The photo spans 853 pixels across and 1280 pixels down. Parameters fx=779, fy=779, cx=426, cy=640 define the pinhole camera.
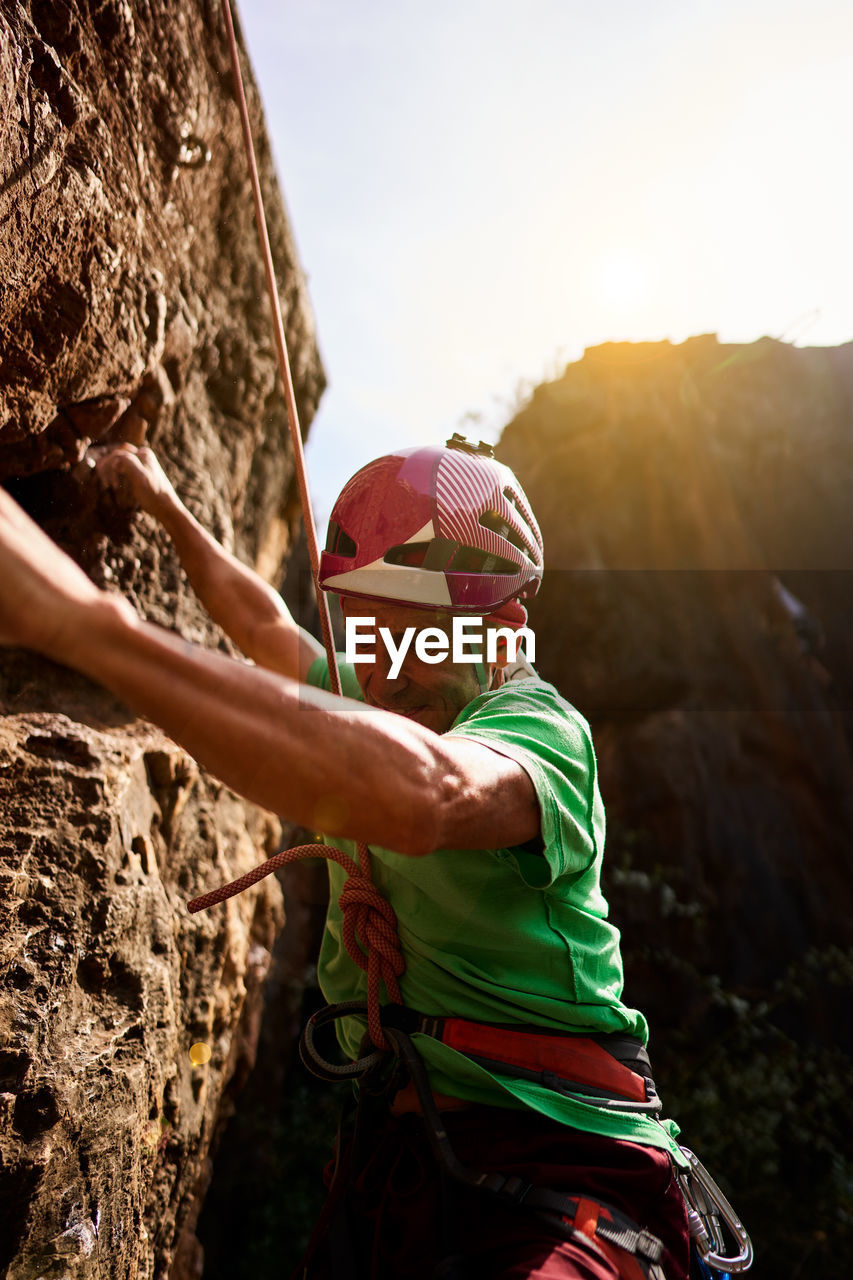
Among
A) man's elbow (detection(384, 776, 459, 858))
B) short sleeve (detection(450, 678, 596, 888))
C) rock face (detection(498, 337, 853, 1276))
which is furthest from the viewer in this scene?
rock face (detection(498, 337, 853, 1276))

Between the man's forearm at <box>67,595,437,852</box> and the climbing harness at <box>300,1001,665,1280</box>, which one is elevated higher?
the man's forearm at <box>67,595,437,852</box>

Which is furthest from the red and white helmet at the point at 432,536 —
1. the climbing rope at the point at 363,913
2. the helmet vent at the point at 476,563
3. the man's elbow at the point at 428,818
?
→ the man's elbow at the point at 428,818

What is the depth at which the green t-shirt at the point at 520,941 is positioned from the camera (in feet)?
4.71

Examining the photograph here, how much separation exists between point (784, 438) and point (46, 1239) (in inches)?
437

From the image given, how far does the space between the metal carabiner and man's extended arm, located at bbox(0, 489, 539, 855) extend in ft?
3.76

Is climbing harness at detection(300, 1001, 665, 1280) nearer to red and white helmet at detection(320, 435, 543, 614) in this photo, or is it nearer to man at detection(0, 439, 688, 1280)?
man at detection(0, 439, 688, 1280)

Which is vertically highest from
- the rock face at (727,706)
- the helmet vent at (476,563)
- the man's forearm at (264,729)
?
the man's forearm at (264,729)

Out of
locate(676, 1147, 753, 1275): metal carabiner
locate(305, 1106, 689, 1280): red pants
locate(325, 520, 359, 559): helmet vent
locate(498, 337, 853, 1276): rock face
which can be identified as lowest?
locate(498, 337, 853, 1276): rock face

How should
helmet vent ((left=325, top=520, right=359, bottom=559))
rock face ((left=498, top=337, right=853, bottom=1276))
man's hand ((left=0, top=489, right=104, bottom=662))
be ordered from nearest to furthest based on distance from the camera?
man's hand ((left=0, top=489, right=104, bottom=662)) → helmet vent ((left=325, top=520, right=359, bottom=559)) → rock face ((left=498, top=337, right=853, bottom=1276))

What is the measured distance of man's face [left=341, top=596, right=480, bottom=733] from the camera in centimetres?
177

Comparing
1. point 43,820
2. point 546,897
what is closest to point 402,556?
point 546,897

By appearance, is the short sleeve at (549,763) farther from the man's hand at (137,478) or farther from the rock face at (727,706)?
the rock face at (727,706)

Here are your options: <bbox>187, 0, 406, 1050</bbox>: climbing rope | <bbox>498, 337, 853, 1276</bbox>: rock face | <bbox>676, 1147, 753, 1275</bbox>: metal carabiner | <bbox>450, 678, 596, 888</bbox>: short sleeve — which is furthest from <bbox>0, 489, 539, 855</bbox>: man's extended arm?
<bbox>498, 337, 853, 1276</bbox>: rock face

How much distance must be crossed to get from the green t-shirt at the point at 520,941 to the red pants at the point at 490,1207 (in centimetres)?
5
